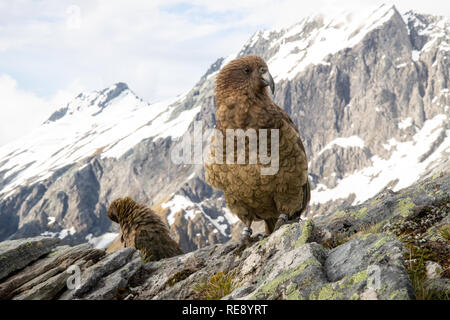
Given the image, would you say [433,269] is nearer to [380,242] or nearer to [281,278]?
[380,242]

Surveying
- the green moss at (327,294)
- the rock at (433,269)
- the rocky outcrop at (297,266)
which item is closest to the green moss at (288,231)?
the rocky outcrop at (297,266)

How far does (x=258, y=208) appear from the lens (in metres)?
8.96

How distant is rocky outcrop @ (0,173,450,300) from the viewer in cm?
438

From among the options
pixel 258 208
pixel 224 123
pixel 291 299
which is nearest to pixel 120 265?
pixel 258 208

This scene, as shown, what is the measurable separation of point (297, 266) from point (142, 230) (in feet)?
26.2

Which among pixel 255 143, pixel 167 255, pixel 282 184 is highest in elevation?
pixel 255 143

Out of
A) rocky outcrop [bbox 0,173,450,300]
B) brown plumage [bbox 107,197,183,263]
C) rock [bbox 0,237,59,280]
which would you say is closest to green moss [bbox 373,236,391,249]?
rocky outcrop [bbox 0,173,450,300]

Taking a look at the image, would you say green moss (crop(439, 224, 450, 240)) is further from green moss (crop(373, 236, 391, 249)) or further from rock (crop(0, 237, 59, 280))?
rock (crop(0, 237, 59, 280))

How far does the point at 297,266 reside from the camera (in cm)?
505

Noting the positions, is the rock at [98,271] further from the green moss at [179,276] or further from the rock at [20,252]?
the rock at [20,252]

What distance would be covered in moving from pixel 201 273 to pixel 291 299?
3422 mm

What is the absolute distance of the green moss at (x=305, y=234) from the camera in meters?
6.28
